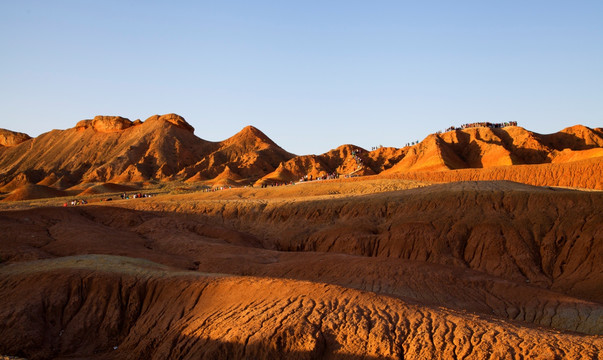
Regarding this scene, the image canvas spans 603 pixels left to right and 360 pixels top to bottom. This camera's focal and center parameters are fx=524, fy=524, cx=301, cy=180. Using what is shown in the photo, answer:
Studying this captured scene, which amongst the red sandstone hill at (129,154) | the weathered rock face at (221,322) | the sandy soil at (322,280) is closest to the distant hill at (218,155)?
the red sandstone hill at (129,154)

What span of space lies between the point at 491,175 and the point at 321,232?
80.8 feet

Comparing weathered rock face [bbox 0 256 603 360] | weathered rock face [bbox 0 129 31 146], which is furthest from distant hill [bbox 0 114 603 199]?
weathered rock face [bbox 0 256 603 360]

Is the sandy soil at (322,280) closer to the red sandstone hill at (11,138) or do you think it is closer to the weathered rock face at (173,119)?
the weathered rock face at (173,119)

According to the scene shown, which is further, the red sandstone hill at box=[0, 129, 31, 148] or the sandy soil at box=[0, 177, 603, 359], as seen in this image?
the red sandstone hill at box=[0, 129, 31, 148]

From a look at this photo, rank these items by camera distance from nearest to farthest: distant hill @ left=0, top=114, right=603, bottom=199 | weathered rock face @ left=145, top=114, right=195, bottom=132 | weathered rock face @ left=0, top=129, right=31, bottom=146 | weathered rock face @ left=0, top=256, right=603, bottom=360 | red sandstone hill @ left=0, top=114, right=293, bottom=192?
weathered rock face @ left=0, top=256, right=603, bottom=360
distant hill @ left=0, top=114, right=603, bottom=199
red sandstone hill @ left=0, top=114, right=293, bottom=192
weathered rock face @ left=145, top=114, right=195, bottom=132
weathered rock face @ left=0, top=129, right=31, bottom=146

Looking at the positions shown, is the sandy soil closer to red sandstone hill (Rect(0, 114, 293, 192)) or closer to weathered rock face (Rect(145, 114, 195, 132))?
red sandstone hill (Rect(0, 114, 293, 192))

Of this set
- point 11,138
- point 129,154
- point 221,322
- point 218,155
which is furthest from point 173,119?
point 221,322

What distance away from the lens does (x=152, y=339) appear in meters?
14.6

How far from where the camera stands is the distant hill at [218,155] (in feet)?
251

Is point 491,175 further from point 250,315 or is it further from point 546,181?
point 250,315

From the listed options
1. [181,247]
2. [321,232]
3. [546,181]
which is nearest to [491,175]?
[546,181]

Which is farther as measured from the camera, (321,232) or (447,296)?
(321,232)

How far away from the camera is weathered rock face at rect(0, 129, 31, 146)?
435 feet

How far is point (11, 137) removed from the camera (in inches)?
5261
